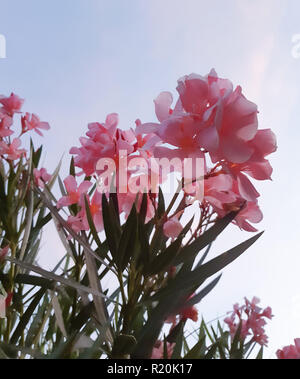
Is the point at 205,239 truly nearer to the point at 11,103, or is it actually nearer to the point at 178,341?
the point at 178,341

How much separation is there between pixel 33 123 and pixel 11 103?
100mm

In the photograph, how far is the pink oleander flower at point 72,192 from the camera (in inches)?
30.3

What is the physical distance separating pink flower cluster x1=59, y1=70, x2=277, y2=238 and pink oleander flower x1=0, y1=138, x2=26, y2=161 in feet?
1.97

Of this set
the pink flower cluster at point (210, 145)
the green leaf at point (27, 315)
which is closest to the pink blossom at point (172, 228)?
the pink flower cluster at point (210, 145)

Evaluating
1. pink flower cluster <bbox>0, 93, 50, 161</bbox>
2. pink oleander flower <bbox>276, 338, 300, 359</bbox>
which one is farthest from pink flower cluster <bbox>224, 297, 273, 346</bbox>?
pink flower cluster <bbox>0, 93, 50, 161</bbox>

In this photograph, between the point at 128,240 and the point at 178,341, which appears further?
the point at 178,341

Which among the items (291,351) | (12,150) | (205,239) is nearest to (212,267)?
(205,239)

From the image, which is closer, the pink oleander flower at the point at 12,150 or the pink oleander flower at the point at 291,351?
the pink oleander flower at the point at 12,150

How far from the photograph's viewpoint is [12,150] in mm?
1221

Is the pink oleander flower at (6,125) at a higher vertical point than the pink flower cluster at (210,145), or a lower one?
higher

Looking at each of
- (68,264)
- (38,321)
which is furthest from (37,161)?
(38,321)

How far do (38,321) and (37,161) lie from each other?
512 millimetres

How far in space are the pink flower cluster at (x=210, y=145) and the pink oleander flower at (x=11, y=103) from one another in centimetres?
79

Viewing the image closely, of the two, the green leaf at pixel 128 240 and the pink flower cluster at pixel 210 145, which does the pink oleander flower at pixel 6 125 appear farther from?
the green leaf at pixel 128 240
